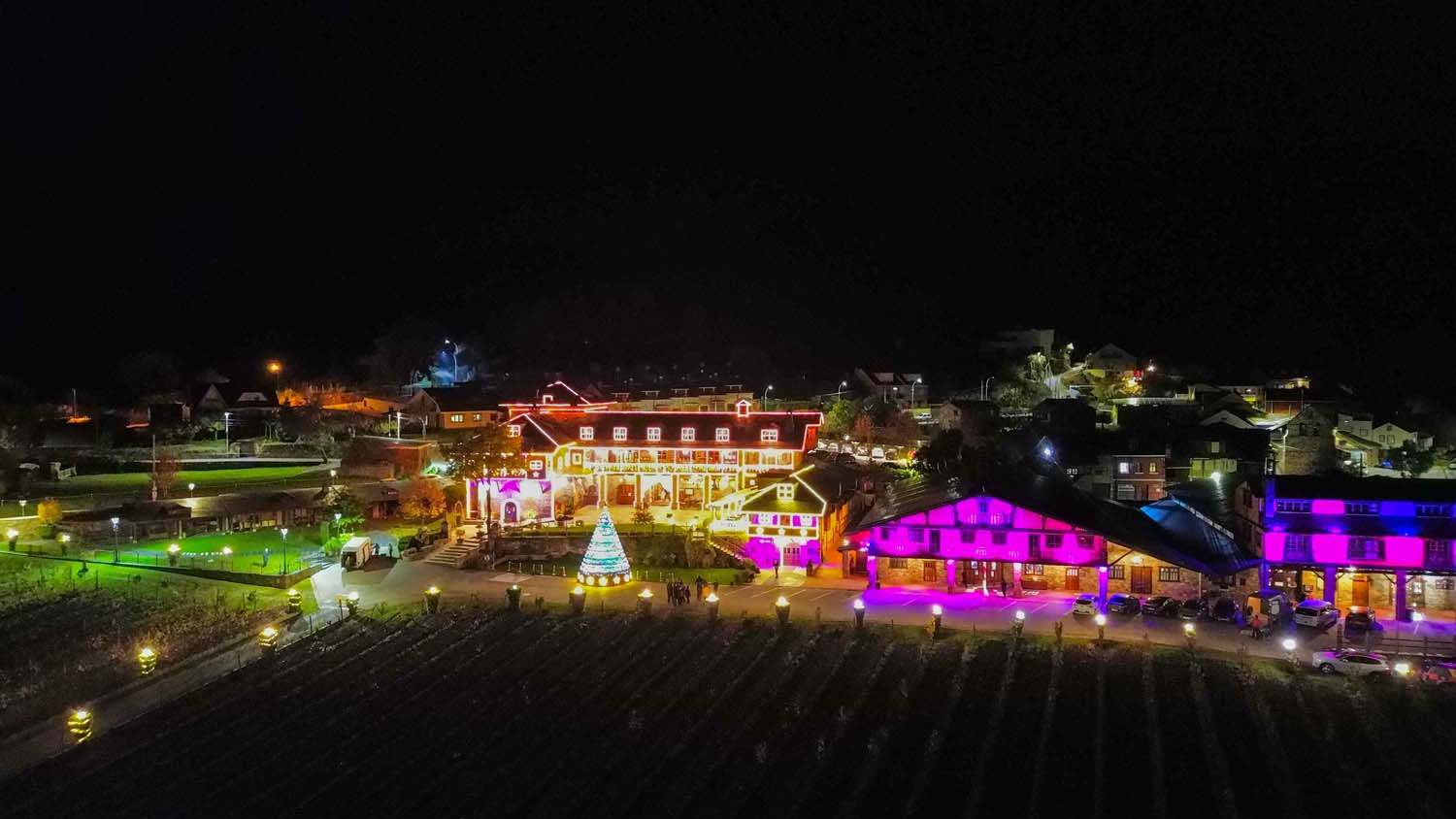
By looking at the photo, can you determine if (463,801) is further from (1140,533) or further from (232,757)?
(1140,533)

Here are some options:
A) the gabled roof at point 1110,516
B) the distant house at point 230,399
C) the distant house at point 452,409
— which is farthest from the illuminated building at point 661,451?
the distant house at point 230,399

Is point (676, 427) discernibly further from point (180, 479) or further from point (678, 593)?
point (180, 479)

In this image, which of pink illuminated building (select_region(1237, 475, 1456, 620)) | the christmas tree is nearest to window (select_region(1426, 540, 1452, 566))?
pink illuminated building (select_region(1237, 475, 1456, 620))

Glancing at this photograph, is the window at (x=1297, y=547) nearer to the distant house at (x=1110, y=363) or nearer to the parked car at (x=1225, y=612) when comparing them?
the parked car at (x=1225, y=612)

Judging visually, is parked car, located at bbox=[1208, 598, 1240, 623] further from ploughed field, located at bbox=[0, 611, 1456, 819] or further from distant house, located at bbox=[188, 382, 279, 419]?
distant house, located at bbox=[188, 382, 279, 419]

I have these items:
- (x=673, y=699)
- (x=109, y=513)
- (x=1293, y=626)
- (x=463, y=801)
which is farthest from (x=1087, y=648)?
(x=109, y=513)

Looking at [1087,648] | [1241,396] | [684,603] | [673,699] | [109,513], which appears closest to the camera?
[673,699]
